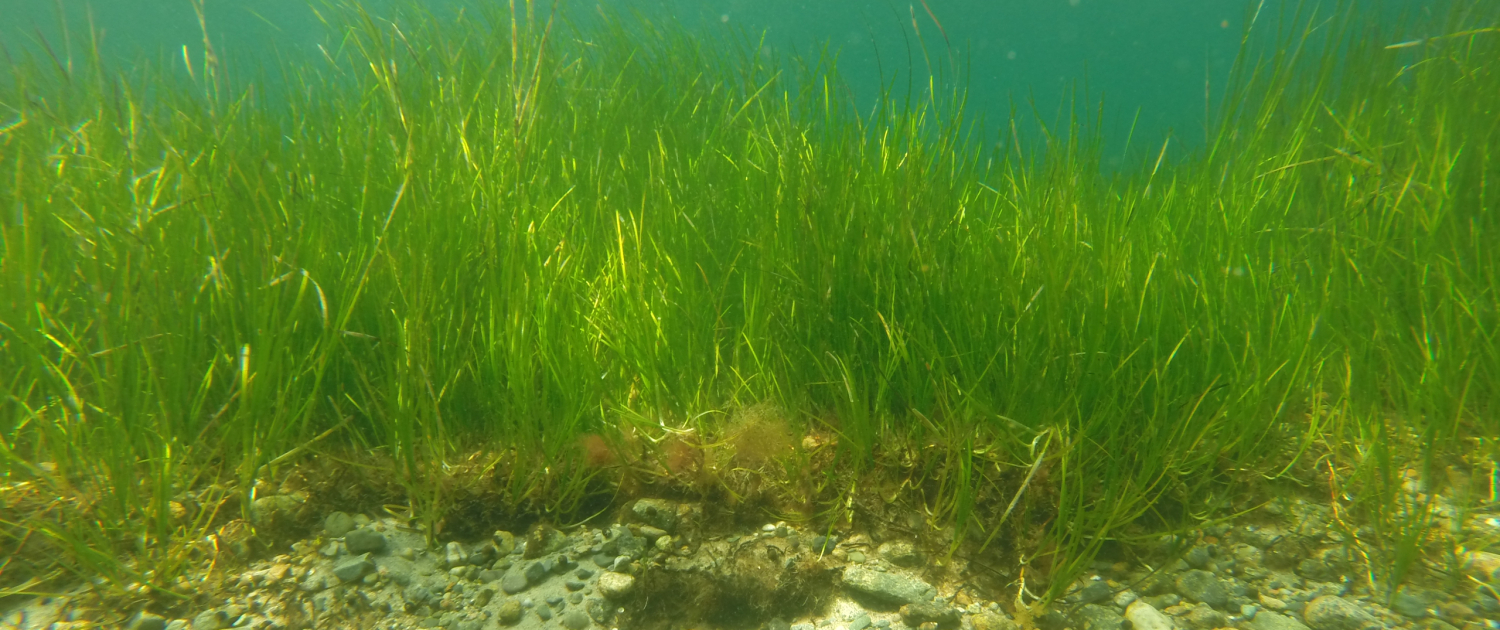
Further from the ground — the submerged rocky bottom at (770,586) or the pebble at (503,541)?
the pebble at (503,541)

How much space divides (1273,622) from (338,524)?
7.85 ft

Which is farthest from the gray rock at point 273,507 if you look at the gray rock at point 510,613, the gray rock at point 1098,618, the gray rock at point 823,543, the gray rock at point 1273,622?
the gray rock at point 1273,622

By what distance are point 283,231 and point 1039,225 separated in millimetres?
2267

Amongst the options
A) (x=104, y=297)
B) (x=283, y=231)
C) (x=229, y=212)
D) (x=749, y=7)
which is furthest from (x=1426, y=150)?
(x=749, y=7)

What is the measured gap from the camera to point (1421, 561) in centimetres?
169

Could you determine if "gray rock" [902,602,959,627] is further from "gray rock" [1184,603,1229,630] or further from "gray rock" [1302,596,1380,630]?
"gray rock" [1302,596,1380,630]

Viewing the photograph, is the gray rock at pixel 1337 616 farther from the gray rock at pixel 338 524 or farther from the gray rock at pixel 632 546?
the gray rock at pixel 338 524

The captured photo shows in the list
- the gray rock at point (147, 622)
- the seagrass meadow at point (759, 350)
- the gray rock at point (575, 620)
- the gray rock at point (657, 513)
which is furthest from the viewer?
the gray rock at point (657, 513)

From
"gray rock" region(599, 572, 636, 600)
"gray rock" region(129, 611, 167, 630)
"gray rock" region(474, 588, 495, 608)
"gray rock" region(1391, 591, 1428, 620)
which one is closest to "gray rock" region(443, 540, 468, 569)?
"gray rock" region(474, 588, 495, 608)

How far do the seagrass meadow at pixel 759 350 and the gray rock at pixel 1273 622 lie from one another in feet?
0.89

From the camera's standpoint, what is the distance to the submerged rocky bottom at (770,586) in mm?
1596

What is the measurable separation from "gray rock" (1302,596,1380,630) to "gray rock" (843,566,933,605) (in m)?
0.90

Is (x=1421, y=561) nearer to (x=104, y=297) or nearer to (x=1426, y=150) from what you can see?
(x=1426, y=150)

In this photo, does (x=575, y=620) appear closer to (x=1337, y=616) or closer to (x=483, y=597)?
(x=483, y=597)
